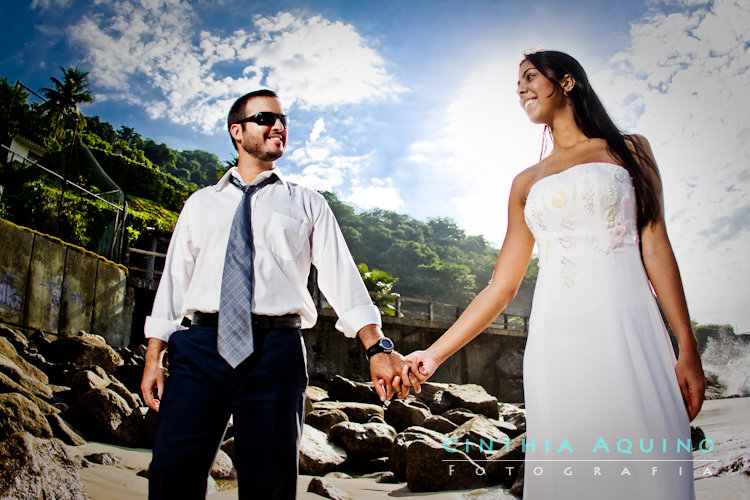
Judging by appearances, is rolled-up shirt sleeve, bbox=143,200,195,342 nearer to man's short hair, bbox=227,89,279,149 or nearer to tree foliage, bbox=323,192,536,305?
man's short hair, bbox=227,89,279,149

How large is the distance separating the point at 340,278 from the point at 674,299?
1119 mm

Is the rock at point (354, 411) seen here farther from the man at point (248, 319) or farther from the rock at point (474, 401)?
the man at point (248, 319)

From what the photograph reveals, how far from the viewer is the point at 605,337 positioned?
1.62m

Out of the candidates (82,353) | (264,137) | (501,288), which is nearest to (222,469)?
(264,137)

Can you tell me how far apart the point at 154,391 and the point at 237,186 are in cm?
84

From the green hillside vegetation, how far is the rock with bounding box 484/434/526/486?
10.2 metres

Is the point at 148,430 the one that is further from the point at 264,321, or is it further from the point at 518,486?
the point at 264,321

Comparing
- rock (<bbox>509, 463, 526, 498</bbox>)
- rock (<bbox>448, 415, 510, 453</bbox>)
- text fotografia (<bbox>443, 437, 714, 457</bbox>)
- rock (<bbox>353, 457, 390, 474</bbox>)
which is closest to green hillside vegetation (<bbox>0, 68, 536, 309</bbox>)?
rock (<bbox>353, 457, 390, 474</bbox>)

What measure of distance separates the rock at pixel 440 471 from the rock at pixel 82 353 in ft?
19.3

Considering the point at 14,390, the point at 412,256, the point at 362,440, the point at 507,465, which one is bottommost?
the point at 362,440

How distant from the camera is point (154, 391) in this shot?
197 centimetres

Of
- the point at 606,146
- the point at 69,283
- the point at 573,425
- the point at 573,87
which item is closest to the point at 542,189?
the point at 606,146

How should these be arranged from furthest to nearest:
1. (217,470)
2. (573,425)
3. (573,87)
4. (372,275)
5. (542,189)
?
(372,275) < (217,470) < (573,87) < (542,189) < (573,425)

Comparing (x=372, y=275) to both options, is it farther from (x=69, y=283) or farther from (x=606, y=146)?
(x=606, y=146)
